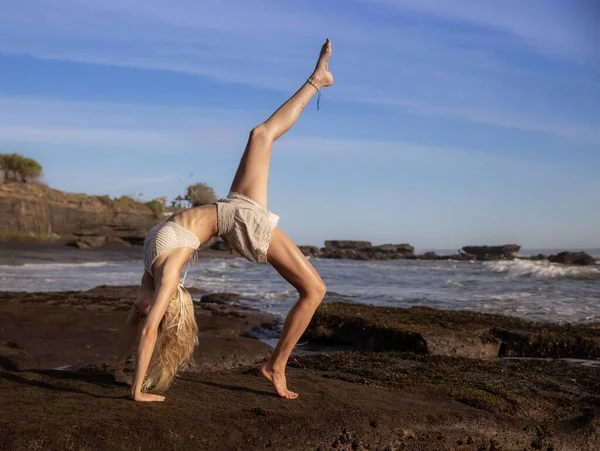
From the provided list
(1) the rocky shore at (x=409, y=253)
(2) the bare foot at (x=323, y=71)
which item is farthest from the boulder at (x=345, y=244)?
(2) the bare foot at (x=323, y=71)

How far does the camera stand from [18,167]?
62938mm

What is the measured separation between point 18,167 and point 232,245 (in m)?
64.6

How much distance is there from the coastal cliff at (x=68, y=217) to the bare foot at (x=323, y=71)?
49.2m

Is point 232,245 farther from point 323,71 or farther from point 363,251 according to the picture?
point 363,251

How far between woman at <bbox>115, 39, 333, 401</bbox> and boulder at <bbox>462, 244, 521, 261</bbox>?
65.2 m

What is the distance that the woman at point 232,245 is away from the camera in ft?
14.6

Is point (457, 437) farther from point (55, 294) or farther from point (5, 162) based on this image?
point (5, 162)

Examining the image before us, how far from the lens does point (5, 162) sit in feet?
206

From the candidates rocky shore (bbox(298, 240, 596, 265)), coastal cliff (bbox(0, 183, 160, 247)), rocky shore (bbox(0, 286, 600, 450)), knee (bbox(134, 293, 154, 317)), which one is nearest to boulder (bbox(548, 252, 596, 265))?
rocky shore (bbox(298, 240, 596, 265))

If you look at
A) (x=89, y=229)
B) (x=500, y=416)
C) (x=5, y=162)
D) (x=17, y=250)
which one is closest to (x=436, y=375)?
(x=500, y=416)

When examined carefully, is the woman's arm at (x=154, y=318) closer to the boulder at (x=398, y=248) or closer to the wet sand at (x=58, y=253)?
the wet sand at (x=58, y=253)

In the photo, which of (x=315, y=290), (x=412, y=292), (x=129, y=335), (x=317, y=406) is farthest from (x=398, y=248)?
(x=317, y=406)

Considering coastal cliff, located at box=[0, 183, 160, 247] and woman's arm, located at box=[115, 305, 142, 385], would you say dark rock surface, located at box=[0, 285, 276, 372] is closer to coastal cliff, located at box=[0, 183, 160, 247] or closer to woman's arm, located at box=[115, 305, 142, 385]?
woman's arm, located at box=[115, 305, 142, 385]

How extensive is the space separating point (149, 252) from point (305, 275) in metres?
1.15
